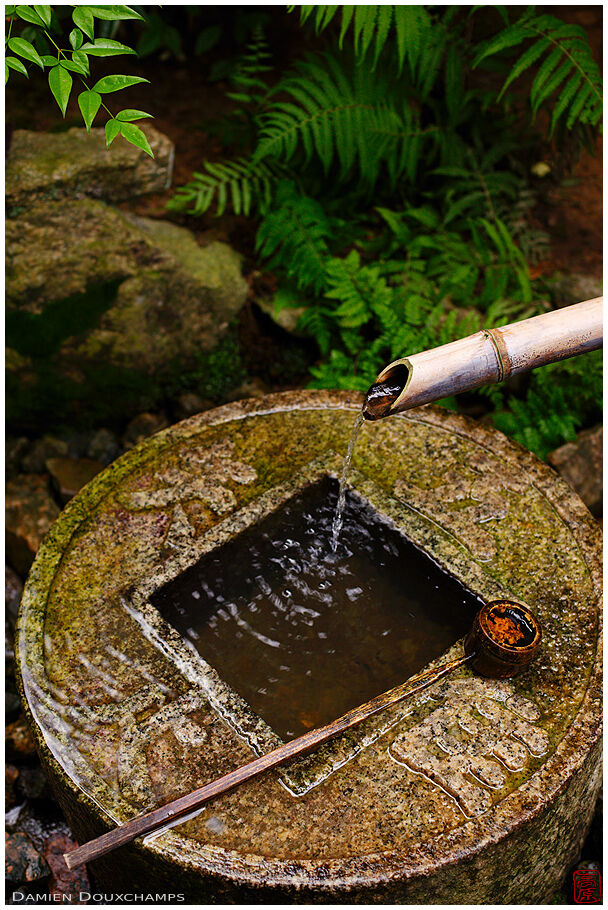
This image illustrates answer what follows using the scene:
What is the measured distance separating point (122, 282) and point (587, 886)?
356cm

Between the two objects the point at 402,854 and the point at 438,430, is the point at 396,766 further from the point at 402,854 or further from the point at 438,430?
the point at 438,430

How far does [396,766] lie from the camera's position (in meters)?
2.22

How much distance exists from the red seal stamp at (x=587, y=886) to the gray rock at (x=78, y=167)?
3.99 metres

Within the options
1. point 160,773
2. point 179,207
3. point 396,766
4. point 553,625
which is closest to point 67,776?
point 160,773

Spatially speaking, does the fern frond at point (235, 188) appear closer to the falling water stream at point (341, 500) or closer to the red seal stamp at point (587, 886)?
the falling water stream at point (341, 500)

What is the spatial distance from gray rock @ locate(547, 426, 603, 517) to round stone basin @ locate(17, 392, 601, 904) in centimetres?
77

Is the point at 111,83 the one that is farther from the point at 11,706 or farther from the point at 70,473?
the point at 11,706

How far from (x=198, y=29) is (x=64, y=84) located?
3821mm

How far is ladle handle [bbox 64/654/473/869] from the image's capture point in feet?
6.59

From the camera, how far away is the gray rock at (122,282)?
4.08 meters

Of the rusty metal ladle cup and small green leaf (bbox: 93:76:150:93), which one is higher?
small green leaf (bbox: 93:76:150:93)

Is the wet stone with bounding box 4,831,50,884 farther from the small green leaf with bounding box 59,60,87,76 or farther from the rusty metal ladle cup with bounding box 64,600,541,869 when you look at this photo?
the small green leaf with bounding box 59,60,87,76

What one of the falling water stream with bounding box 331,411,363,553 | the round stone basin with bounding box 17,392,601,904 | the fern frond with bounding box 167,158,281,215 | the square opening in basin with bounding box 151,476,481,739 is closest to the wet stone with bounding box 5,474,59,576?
the round stone basin with bounding box 17,392,601,904

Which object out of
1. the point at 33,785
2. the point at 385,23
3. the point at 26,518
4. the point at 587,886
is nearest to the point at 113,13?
the point at 385,23
